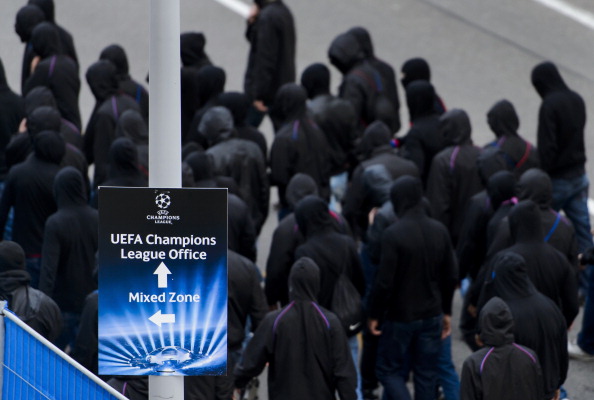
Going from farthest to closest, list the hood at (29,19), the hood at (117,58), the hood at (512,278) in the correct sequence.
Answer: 1. the hood at (29,19)
2. the hood at (117,58)
3. the hood at (512,278)

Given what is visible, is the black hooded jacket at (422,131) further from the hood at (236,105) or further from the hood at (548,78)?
the hood at (236,105)

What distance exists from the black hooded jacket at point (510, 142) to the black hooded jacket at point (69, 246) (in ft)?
12.9

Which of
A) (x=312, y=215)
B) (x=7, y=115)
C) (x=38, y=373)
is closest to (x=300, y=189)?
(x=312, y=215)

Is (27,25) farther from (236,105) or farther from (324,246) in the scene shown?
(324,246)

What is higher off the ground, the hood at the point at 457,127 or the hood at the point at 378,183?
the hood at the point at 457,127

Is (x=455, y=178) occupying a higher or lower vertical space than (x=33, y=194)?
higher

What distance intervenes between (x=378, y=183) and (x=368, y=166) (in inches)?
18.5

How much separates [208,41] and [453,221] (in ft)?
27.2

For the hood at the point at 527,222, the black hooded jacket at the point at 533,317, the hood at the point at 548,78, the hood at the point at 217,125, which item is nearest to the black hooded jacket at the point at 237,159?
the hood at the point at 217,125

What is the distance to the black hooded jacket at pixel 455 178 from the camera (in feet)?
39.3

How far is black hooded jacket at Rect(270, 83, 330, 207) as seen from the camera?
491 inches

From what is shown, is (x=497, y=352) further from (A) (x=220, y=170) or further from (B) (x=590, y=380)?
(A) (x=220, y=170)

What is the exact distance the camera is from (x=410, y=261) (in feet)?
33.1

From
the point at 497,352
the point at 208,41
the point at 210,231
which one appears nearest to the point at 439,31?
the point at 208,41
